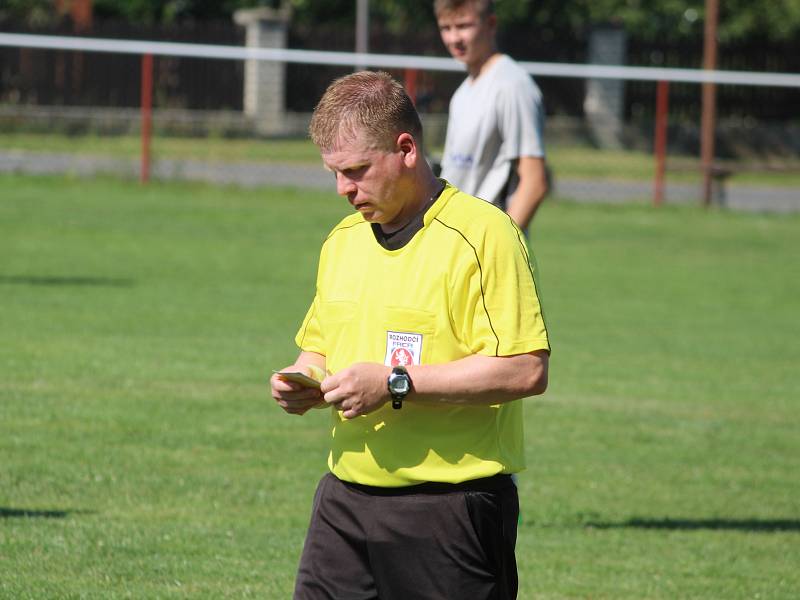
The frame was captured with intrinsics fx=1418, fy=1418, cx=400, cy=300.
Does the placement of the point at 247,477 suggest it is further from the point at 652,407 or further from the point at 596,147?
the point at 596,147

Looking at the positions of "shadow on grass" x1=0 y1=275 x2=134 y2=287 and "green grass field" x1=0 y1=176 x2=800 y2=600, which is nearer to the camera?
"green grass field" x1=0 y1=176 x2=800 y2=600

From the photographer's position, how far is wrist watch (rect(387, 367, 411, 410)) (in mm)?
3256

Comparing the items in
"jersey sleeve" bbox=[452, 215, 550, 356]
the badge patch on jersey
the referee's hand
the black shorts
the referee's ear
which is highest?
the referee's ear

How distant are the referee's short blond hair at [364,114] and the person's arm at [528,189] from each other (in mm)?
2613

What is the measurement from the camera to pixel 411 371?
3293 mm

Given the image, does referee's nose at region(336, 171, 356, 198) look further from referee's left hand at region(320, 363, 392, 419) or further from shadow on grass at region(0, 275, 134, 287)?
shadow on grass at region(0, 275, 134, 287)

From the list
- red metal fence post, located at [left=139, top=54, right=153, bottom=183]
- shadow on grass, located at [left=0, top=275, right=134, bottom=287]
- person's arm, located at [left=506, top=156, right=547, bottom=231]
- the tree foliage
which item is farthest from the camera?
the tree foliage

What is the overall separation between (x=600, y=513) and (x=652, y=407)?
8.93 ft

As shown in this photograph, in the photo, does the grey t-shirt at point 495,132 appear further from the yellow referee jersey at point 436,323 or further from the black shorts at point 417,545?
the black shorts at point 417,545

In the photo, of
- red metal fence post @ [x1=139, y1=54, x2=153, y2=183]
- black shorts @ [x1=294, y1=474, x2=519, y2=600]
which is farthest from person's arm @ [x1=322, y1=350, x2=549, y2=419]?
red metal fence post @ [x1=139, y1=54, x2=153, y2=183]

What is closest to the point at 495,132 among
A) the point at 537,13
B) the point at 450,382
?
the point at 450,382

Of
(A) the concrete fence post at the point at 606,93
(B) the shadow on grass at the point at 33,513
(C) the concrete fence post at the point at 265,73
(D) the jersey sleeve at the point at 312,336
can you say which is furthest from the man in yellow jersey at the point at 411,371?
(A) the concrete fence post at the point at 606,93

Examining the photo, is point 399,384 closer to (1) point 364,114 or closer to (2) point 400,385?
(2) point 400,385

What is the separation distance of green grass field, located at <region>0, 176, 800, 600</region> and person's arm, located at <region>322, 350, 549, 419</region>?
2219 mm
